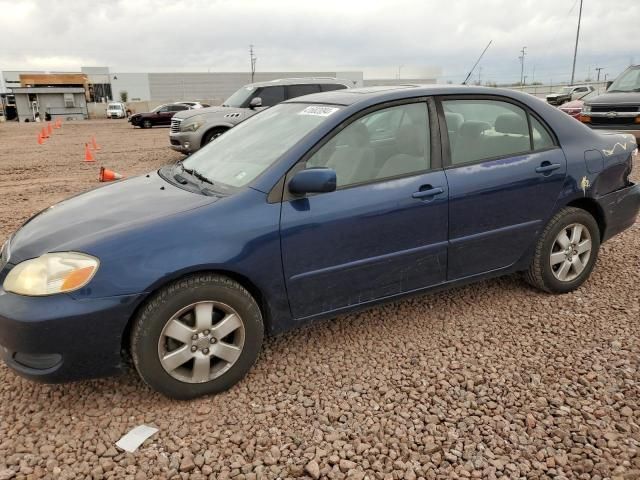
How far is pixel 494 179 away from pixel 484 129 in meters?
0.38

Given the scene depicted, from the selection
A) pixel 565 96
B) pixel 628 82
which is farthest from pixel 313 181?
pixel 565 96

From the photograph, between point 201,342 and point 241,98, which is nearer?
point 201,342

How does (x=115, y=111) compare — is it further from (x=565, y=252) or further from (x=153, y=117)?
(x=565, y=252)

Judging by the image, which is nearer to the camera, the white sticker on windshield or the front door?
the front door

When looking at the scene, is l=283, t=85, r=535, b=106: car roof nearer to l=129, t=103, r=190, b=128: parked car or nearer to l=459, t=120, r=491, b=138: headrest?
l=459, t=120, r=491, b=138: headrest

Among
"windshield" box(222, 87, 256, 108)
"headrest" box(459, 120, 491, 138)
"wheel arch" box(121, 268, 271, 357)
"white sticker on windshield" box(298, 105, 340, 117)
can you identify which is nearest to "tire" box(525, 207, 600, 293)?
"headrest" box(459, 120, 491, 138)

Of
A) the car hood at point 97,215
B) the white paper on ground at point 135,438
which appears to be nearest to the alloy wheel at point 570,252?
the car hood at point 97,215

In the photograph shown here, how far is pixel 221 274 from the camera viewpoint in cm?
279

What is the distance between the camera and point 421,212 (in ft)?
10.7

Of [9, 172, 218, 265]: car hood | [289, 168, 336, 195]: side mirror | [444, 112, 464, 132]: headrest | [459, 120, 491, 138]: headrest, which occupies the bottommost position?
[9, 172, 218, 265]: car hood

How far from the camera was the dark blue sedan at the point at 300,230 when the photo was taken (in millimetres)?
2580

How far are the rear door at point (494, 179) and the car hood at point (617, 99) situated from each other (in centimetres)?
875

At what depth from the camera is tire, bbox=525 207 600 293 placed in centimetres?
387

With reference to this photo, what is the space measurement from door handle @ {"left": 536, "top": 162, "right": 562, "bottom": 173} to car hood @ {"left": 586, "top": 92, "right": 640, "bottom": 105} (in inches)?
345
